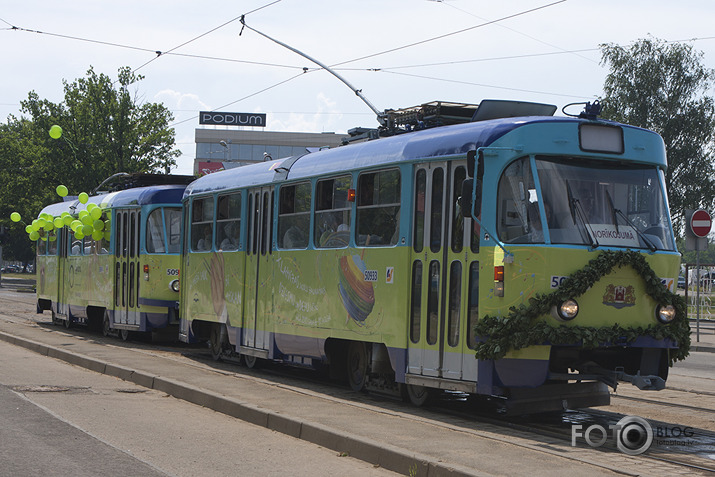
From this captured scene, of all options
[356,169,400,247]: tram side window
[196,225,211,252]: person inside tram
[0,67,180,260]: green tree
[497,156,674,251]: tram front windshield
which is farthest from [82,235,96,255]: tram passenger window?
[0,67,180,260]: green tree

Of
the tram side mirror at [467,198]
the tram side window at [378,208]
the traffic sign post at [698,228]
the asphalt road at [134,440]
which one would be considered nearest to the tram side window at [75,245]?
the asphalt road at [134,440]

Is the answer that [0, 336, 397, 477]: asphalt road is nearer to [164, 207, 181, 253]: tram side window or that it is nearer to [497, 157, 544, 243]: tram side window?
[497, 157, 544, 243]: tram side window

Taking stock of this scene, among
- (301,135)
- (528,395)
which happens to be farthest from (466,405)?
(301,135)

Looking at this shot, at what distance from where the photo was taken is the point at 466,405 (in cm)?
1150

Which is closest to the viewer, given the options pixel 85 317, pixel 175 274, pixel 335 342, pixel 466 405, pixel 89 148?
pixel 466 405

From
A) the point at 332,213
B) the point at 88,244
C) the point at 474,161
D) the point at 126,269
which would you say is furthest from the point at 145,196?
the point at 474,161

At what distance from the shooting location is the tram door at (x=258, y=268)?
14.4 meters

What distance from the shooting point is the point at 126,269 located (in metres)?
20.9

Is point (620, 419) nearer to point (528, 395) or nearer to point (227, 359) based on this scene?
point (528, 395)

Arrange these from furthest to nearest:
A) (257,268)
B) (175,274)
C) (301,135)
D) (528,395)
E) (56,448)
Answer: (301,135) < (175,274) < (257,268) < (528,395) < (56,448)

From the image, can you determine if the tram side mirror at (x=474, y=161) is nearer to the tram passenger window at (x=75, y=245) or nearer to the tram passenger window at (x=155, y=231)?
the tram passenger window at (x=155, y=231)

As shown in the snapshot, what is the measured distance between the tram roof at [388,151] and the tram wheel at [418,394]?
8.37 feet

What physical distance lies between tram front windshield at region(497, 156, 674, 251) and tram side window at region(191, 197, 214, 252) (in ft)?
25.6

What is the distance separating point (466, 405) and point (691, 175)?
48.0 meters
